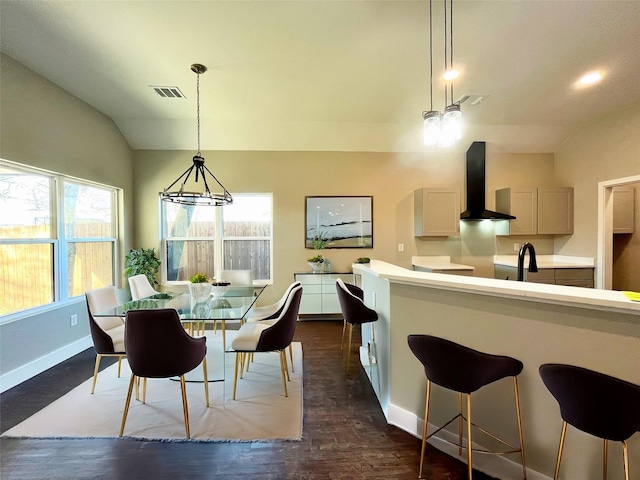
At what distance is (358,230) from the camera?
14.8 feet

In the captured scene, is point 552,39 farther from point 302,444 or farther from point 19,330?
point 19,330

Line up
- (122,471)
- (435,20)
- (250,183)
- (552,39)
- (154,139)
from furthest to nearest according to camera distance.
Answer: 1. (250,183)
2. (154,139)
3. (552,39)
4. (435,20)
5. (122,471)

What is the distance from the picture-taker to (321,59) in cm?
257

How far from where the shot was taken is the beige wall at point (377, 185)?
445 cm

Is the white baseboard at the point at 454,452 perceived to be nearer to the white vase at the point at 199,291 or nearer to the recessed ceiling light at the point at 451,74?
the white vase at the point at 199,291

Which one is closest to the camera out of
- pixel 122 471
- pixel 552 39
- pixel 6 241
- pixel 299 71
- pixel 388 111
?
pixel 122 471

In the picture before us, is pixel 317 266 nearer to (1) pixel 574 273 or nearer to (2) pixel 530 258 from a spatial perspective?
(2) pixel 530 258

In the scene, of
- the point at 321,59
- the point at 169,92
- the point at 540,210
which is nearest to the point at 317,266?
the point at 321,59

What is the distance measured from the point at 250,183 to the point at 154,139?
161 centimetres

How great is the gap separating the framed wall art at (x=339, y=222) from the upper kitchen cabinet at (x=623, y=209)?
364 centimetres

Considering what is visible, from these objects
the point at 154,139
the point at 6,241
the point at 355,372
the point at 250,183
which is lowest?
the point at 355,372

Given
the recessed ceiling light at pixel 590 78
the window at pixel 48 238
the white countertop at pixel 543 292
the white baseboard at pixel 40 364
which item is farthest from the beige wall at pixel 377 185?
the white countertop at pixel 543 292

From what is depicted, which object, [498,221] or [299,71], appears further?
[498,221]

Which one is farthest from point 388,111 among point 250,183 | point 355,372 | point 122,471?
point 122,471
